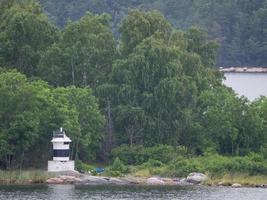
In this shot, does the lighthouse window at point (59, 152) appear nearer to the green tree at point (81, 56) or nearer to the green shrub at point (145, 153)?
the green shrub at point (145, 153)

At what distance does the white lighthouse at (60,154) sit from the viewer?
287 ft

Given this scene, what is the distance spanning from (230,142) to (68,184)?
1200 cm

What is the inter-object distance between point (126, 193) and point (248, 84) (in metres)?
34.3

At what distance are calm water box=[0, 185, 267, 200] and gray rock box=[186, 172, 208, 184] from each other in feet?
6.44

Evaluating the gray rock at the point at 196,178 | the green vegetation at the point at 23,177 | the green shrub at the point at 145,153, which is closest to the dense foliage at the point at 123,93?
the green shrub at the point at 145,153

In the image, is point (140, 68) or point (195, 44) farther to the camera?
point (195, 44)

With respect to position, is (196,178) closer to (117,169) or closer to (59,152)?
(117,169)

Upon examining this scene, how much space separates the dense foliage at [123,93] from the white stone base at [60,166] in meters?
1.33

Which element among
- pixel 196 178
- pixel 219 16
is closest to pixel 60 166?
pixel 196 178

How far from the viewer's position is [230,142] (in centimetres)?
9325

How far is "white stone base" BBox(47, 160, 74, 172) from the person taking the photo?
87.4 meters

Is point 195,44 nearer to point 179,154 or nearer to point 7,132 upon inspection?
point 179,154

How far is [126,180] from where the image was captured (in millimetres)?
86438

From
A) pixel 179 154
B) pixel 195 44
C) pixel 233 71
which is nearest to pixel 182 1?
pixel 233 71
